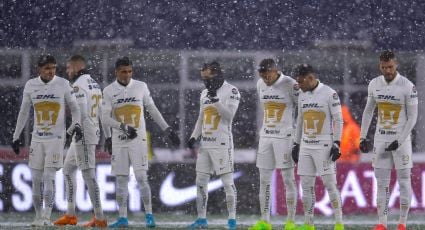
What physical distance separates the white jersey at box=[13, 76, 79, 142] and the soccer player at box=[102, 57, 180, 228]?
0.50m

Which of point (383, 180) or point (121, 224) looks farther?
point (121, 224)

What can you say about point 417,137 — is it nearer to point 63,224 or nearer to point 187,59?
point 187,59

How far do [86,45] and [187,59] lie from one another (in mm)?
1791

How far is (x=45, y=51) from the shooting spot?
2233 cm

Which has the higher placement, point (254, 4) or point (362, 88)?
point (254, 4)

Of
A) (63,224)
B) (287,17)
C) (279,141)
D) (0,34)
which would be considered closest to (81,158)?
(63,224)

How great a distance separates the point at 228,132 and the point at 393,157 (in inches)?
84.6

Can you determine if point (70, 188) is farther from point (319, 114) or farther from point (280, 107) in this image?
point (319, 114)

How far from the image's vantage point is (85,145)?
15742 mm

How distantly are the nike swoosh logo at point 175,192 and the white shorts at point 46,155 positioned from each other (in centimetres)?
445

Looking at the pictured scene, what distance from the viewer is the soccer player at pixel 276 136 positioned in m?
15.1

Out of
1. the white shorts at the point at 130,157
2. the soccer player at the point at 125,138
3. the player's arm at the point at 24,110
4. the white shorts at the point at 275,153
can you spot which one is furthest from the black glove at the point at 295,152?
the player's arm at the point at 24,110

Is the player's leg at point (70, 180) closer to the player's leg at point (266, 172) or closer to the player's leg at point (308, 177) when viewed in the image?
the player's leg at point (266, 172)

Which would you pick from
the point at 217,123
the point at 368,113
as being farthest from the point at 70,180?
the point at 368,113
